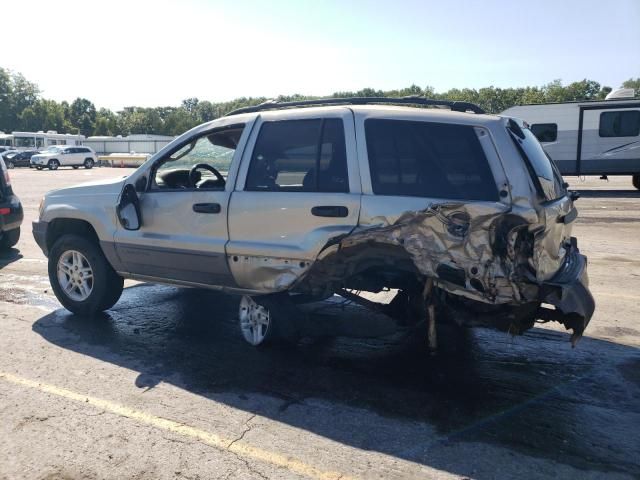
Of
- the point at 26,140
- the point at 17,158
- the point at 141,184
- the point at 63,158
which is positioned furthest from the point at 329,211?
the point at 26,140

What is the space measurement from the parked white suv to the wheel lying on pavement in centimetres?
4327

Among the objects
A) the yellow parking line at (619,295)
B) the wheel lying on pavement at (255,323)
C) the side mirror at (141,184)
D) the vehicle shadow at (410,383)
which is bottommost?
the yellow parking line at (619,295)

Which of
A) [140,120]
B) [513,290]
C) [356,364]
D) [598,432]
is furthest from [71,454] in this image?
[140,120]

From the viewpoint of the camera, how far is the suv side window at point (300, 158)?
4.34 m

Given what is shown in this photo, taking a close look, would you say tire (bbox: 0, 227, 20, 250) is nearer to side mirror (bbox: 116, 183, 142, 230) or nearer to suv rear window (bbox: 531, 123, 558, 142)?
side mirror (bbox: 116, 183, 142, 230)

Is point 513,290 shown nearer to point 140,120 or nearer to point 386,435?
point 386,435

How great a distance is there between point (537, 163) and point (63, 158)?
149ft

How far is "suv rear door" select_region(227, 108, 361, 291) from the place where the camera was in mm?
4258

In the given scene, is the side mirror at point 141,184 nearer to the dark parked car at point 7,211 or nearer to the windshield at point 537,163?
the windshield at point 537,163

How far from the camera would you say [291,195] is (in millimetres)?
4434

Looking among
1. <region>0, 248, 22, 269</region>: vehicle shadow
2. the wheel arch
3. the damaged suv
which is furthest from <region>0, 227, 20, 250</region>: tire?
the damaged suv

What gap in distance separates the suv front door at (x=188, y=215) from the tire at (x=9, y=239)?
5.27 metres

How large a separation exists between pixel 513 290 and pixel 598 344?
1.96m

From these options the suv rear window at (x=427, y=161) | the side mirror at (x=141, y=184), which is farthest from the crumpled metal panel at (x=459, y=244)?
the side mirror at (x=141, y=184)
